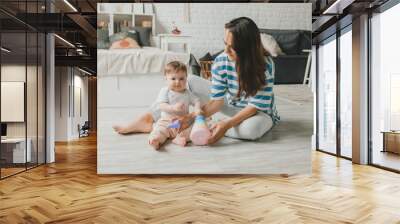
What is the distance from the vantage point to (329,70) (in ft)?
32.2

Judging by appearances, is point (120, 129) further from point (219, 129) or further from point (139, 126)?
point (219, 129)

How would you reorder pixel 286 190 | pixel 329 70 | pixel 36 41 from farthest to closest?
pixel 329 70 < pixel 36 41 < pixel 286 190

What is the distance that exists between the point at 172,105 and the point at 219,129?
851 mm

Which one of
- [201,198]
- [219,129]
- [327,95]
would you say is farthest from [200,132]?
[327,95]

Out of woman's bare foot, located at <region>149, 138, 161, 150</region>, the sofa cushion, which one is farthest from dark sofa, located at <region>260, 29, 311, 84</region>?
woman's bare foot, located at <region>149, 138, 161, 150</region>

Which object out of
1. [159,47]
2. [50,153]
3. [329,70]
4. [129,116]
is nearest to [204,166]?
[129,116]

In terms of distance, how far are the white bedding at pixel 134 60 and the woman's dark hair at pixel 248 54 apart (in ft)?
2.78

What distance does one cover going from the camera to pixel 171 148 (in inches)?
248

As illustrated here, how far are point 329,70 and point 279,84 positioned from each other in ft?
13.3

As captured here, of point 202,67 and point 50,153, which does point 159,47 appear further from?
point 50,153

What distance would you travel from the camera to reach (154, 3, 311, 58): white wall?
6293 mm

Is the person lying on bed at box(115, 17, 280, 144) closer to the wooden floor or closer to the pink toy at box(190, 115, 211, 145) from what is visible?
the pink toy at box(190, 115, 211, 145)

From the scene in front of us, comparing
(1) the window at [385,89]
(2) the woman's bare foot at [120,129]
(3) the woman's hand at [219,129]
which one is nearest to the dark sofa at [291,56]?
(3) the woman's hand at [219,129]

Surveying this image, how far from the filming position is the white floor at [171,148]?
6.27m
